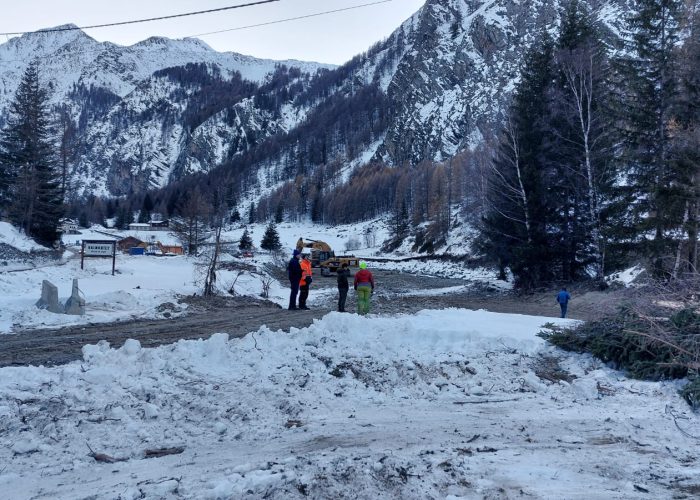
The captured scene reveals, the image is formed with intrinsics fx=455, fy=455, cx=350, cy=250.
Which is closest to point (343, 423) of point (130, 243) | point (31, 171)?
point (31, 171)

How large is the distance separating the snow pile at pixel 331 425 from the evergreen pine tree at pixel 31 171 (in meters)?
35.7

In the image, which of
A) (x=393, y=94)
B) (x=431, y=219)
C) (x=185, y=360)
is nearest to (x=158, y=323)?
(x=185, y=360)

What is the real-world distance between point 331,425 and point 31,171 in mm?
41516

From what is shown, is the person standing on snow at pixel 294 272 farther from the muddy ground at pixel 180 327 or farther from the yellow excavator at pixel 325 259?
the yellow excavator at pixel 325 259

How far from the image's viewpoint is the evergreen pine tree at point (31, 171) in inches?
1384

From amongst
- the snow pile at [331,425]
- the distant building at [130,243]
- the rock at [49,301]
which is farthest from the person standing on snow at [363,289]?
the distant building at [130,243]

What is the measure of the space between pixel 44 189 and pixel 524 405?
1613 inches

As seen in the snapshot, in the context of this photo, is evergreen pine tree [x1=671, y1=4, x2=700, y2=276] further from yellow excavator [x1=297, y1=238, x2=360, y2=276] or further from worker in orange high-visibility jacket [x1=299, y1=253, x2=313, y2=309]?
yellow excavator [x1=297, y1=238, x2=360, y2=276]

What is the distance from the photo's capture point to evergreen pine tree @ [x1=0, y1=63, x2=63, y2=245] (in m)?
35.2

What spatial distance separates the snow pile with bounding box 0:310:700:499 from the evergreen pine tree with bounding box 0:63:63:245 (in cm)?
3570

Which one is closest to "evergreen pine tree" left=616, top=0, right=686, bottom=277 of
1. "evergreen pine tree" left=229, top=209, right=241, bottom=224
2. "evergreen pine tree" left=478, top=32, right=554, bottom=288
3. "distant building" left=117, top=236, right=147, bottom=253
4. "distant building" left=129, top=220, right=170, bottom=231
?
"evergreen pine tree" left=478, top=32, right=554, bottom=288

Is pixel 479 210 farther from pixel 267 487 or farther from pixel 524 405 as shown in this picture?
pixel 267 487

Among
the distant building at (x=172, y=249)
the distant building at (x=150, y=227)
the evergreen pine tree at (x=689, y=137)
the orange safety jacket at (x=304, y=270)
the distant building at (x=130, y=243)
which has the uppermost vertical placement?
the evergreen pine tree at (x=689, y=137)

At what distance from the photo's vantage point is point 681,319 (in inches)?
284
